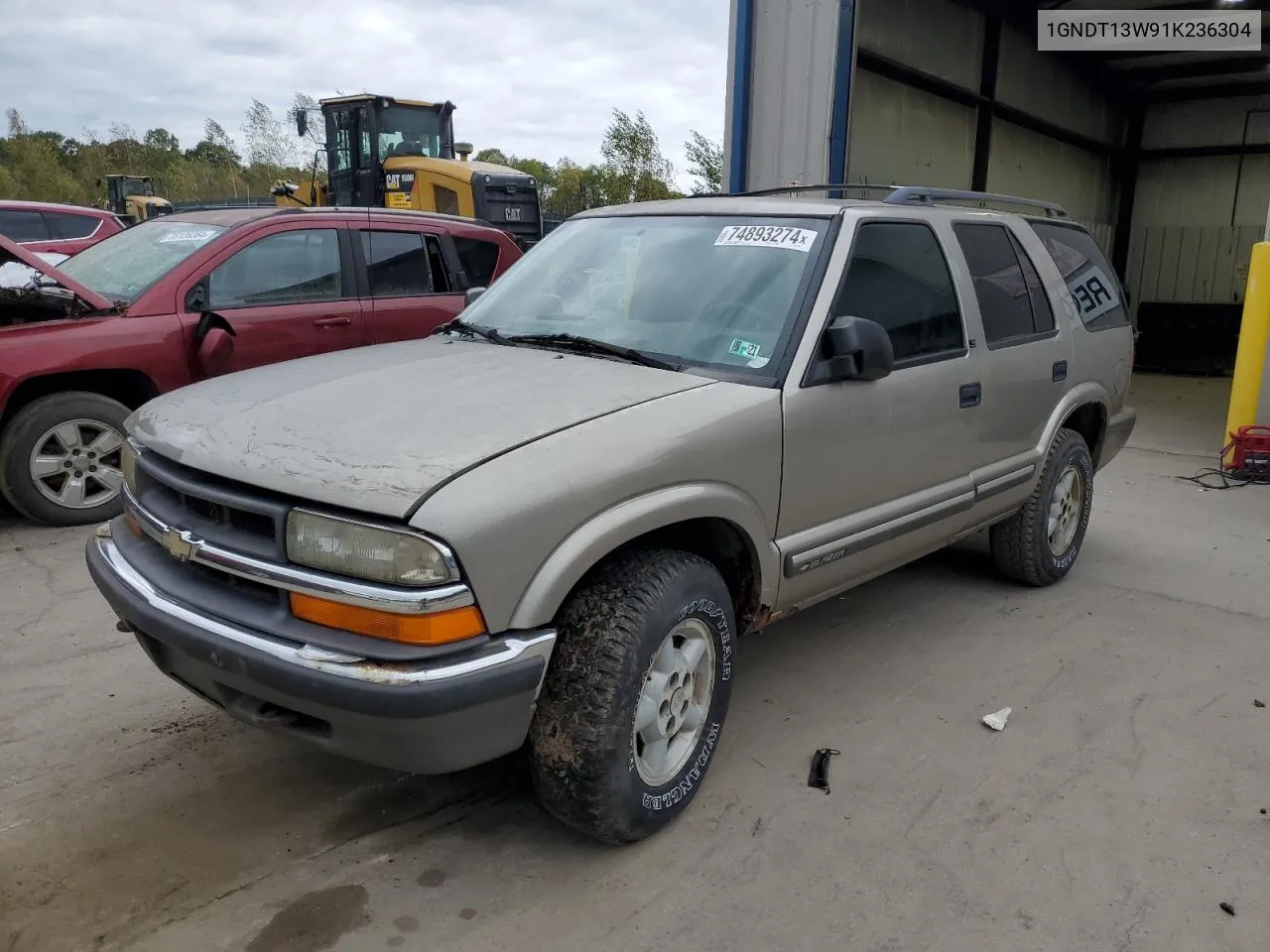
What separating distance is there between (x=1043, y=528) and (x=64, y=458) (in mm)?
5170

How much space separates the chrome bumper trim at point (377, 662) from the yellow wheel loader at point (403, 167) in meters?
12.1

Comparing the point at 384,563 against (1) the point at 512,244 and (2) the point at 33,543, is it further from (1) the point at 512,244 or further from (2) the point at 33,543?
(1) the point at 512,244

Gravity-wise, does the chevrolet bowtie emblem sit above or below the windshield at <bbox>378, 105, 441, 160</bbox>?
below

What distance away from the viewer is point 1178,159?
16.6 metres

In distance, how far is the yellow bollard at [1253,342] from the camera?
7590 millimetres

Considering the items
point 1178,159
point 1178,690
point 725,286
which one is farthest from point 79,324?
point 1178,159

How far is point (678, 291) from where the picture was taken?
11.3 feet

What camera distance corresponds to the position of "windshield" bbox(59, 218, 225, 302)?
5.83 metres

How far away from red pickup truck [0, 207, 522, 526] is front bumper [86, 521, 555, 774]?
2.68 meters

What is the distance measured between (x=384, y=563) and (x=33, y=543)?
156 inches

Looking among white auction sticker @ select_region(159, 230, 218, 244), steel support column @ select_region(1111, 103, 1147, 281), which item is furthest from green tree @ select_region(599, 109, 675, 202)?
white auction sticker @ select_region(159, 230, 218, 244)

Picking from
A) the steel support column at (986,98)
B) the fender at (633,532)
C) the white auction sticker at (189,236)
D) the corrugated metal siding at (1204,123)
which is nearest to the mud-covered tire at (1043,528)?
the fender at (633,532)

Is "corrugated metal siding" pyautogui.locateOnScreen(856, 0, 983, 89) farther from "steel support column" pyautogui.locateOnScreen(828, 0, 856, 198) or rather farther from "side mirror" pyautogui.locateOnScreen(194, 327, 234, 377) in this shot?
"side mirror" pyautogui.locateOnScreen(194, 327, 234, 377)

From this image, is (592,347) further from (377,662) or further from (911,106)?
(911,106)
